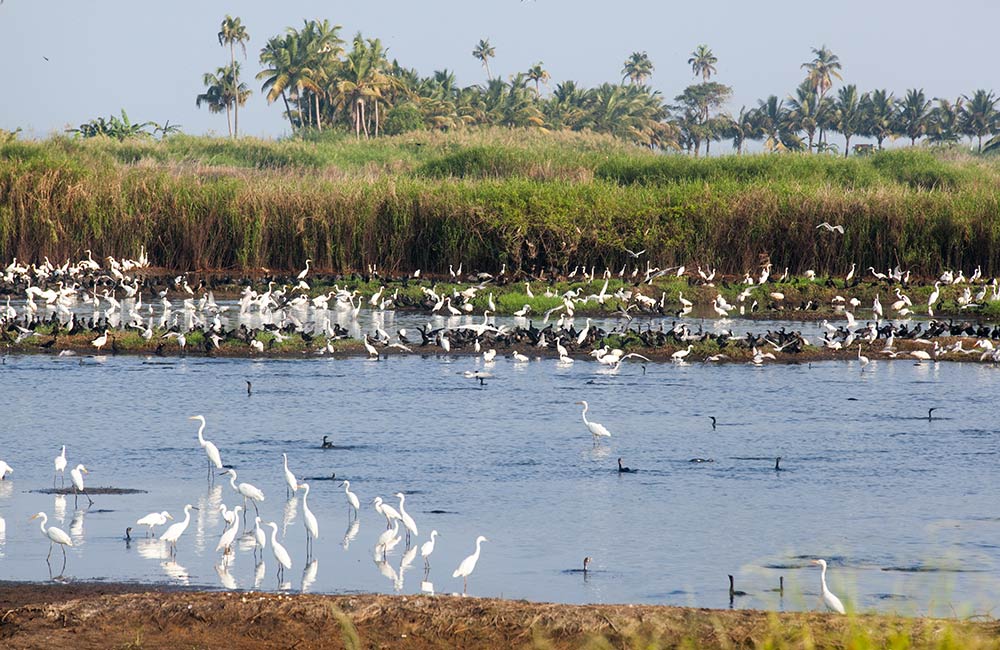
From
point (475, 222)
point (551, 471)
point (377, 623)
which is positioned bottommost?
point (551, 471)

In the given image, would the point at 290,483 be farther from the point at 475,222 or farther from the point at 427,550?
the point at 475,222

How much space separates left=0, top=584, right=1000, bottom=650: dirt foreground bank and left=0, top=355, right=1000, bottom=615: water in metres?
0.77

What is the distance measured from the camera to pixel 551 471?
1644 cm

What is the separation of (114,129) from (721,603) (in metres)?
86.2

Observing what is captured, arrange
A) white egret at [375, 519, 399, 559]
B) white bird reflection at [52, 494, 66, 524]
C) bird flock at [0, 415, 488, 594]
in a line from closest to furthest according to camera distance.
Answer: bird flock at [0, 415, 488, 594], white egret at [375, 519, 399, 559], white bird reflection at [52, 494, 66, 524]

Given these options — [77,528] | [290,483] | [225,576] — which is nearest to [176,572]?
[225,576]

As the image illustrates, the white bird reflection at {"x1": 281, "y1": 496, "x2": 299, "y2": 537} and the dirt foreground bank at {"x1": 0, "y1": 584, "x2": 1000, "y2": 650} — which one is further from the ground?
the dirt foreground bank at {"x1": 0, "y1": 584, "x2": 1000, "y2": 650}

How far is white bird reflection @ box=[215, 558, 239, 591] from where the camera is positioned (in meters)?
11.1

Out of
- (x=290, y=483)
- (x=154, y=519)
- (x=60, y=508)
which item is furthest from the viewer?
(x=290, y=483)

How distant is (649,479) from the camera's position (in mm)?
15914

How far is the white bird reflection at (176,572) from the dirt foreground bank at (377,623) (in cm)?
130

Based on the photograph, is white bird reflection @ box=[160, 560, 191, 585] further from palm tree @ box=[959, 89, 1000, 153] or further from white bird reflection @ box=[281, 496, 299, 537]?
palm tree @ box=[959, 89, 1000, 153]

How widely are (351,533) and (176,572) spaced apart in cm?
203

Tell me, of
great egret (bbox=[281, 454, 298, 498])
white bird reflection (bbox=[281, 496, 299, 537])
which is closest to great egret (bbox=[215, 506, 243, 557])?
white bird reflection (bbox=[281, 496, 299, 537])
